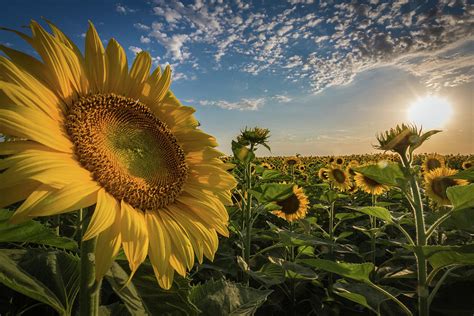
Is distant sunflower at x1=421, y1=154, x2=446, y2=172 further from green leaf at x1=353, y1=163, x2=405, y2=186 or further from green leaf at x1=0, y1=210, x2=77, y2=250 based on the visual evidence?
green leaf at x1=0, y1=210, x2=77, y2=250

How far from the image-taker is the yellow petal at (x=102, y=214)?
0.94m

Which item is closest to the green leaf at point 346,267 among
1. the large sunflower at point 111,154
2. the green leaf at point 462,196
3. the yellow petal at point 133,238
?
the green leaf at point 462,196

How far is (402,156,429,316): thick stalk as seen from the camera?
2.53 meters

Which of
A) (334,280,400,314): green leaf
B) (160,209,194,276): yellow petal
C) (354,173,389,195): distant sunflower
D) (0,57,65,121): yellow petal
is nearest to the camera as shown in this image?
(0,57,65,121): yellow petal

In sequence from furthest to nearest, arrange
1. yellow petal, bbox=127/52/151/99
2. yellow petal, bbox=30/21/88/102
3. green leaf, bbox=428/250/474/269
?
green leaf, bbox=428/250/474/269, yellow petal, bbox=127/52/151/99, yellow petal, bbox=30/21/88/102

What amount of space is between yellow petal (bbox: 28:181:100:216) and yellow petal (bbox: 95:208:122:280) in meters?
0.10

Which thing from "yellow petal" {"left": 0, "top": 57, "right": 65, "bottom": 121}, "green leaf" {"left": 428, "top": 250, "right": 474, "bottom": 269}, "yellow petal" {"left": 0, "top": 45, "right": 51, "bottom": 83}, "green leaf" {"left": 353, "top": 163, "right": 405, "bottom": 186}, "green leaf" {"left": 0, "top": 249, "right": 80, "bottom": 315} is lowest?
"green leaf" {"left": 428, "top": 250, "right": 474, "bottom": 269}

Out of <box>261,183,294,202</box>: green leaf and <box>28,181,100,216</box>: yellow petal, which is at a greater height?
<box>28,181,100,216</box>: yellow petal

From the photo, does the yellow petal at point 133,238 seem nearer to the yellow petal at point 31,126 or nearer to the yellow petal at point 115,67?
the yellow petal at point 31,126

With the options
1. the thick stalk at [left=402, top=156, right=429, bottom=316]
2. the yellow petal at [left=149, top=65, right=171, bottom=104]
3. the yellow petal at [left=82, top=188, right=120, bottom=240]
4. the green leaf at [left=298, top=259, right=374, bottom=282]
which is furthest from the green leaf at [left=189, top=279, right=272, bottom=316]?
the thick stalk at [left=402, top=156, right=429, bottom=316]

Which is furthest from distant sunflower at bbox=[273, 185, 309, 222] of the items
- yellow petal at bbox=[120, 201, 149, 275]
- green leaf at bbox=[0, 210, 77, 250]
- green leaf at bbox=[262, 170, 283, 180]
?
green leaf at bbox=[0, 210, 77, 250]

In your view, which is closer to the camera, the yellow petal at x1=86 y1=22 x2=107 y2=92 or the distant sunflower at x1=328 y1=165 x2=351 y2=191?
the yellow petal at x1=86 y1=22 x2=107 y2=92

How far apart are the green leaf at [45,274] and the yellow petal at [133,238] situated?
233mm

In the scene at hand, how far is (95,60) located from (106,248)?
2.30 feet
